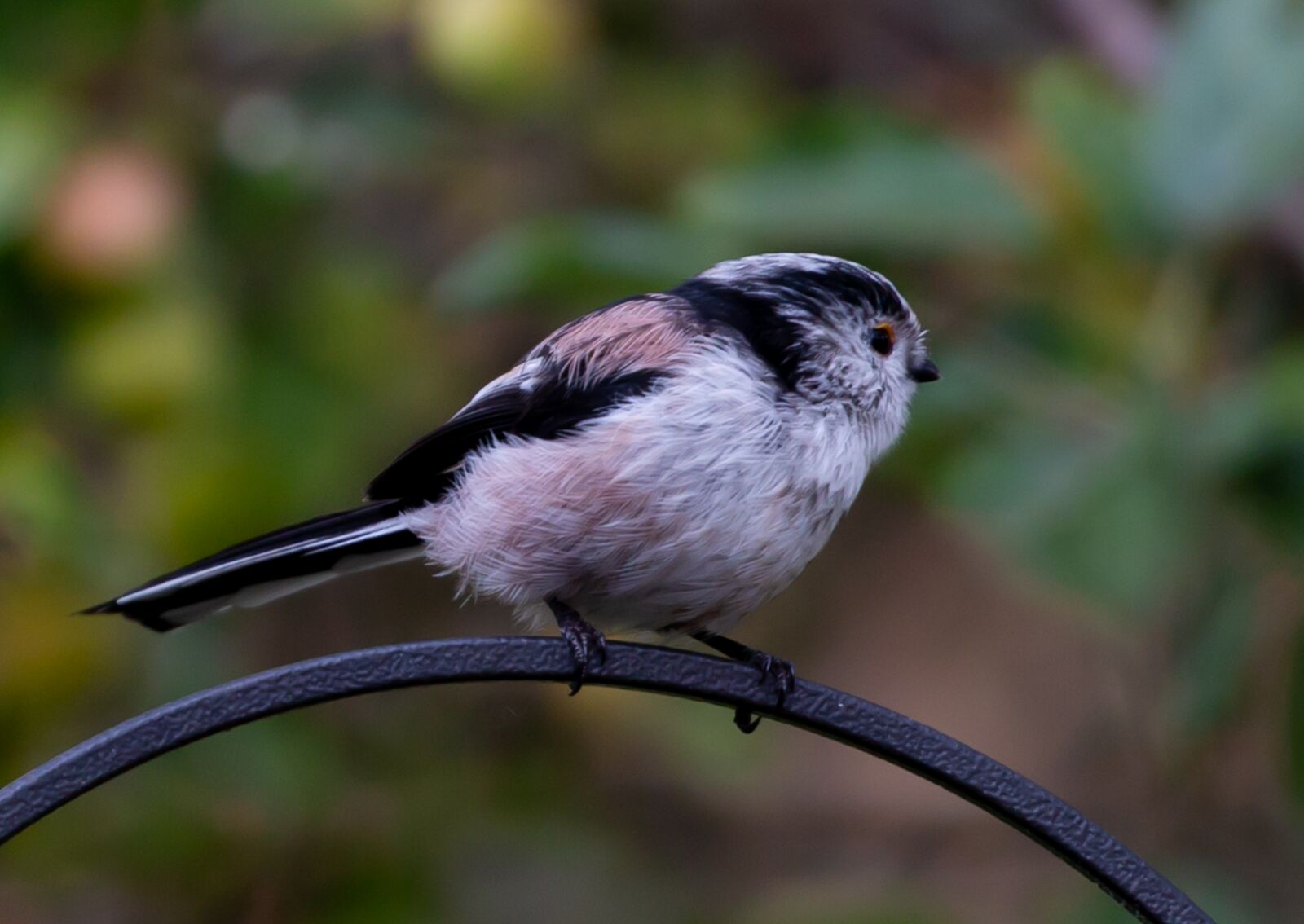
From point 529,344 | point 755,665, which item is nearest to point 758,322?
point 755,665

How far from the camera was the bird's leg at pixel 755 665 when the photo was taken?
1648 mm

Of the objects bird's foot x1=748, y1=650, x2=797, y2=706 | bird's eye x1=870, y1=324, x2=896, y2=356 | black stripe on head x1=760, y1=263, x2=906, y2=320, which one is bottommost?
bird's foot x1=748, y1=650, x2=797, y2=706

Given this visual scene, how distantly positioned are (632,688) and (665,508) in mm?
312

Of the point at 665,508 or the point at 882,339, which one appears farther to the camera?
the point at 882,339

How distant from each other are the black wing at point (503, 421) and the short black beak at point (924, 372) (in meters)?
0.49

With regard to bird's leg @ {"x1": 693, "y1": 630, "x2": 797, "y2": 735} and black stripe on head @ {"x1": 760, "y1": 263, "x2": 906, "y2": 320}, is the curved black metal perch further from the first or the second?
black stripe on head @ {"x1": 760, "y1": 263, "x2": 906, "y2": 320}

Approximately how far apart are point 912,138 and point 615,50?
3.99ft

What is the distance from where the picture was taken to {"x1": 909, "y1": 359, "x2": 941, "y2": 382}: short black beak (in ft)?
7.54

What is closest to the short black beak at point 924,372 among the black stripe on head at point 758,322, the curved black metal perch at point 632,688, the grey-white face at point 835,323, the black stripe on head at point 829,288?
the grey-white face at point 835,323

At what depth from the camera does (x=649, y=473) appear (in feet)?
6.11

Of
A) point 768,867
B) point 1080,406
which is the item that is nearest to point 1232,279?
point 1080,406

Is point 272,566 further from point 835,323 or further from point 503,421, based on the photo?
point 835,323

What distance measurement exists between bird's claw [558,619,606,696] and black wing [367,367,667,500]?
11.3 inches

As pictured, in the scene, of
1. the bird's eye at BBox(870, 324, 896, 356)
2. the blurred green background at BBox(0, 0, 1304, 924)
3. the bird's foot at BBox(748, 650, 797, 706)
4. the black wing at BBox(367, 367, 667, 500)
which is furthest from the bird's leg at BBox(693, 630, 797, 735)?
the blurred green background at BBox(0, 0, 1304, 924)
